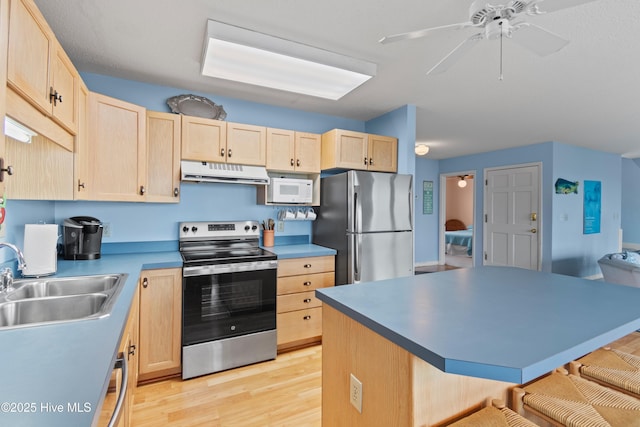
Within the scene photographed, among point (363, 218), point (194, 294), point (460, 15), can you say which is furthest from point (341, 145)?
point (194, 294)

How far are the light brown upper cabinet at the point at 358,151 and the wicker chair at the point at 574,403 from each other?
239 cm

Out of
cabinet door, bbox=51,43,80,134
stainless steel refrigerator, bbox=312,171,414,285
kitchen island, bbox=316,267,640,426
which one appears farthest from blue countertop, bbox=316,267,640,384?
cabinet door, bbox=51,43,80,134

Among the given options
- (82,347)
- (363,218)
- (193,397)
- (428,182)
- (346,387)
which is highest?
(428,182)

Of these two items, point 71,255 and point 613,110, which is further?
point 613,110

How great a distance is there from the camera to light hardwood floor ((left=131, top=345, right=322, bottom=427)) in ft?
6.34

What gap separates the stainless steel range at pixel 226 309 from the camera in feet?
7.83

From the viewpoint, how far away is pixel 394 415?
1.01m

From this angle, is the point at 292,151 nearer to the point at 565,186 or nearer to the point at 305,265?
the point at 305,265

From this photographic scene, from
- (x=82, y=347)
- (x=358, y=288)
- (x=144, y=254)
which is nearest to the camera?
(x=82, y=347)

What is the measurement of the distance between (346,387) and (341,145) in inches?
94.1

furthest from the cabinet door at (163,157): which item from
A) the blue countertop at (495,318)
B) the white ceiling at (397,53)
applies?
the blue countertop at (495,318)

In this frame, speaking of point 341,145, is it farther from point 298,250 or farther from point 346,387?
point 346,387

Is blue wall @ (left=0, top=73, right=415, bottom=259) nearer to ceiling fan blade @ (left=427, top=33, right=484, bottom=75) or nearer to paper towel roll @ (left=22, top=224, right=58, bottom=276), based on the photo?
paper towel roll @ (left=22, top=224, right=58, bottom=276)

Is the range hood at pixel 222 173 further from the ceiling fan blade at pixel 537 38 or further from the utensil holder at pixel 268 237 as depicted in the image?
the ceiling fan blade at pixel 537 38
